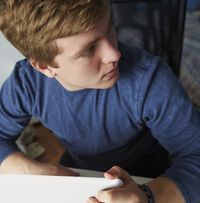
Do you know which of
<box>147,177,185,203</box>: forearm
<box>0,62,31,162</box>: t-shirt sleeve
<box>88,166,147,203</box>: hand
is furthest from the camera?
<box>0,62,31,162</box>: t-shirt sleeve

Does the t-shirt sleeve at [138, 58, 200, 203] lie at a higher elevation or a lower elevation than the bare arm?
higher

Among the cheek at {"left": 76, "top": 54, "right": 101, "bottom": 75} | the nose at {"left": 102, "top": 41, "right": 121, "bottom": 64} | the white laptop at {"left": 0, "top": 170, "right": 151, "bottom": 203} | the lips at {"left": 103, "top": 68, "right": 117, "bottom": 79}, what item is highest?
the nose at {"left": 102, "top": 41, "right": 121, "bottom": 64}

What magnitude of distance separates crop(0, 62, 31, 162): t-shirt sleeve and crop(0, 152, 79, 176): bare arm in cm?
3

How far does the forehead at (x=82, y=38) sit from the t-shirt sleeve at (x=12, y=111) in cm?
24

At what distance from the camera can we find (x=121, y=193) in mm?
598

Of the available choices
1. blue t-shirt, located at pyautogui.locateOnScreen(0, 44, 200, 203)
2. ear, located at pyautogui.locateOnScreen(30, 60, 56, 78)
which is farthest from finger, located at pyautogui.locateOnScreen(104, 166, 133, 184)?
ear, located at pyautogui.locateOnScreen(30, 60, 56, 78)

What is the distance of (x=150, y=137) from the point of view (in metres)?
0.98

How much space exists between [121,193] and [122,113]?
253 millimetres

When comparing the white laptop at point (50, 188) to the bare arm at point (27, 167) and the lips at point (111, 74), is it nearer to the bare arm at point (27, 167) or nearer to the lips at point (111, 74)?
the bare arm at point (27, 167)

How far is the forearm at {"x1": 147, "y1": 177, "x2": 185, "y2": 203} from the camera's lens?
69cm

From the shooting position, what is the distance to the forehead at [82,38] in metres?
0.65

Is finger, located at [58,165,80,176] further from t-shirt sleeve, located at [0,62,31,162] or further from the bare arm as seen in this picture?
t-shirt sleeve, located at [0,62,31,162]

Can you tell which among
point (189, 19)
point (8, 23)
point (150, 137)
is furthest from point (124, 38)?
point (8, 23)

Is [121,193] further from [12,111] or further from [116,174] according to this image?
[12,111]
